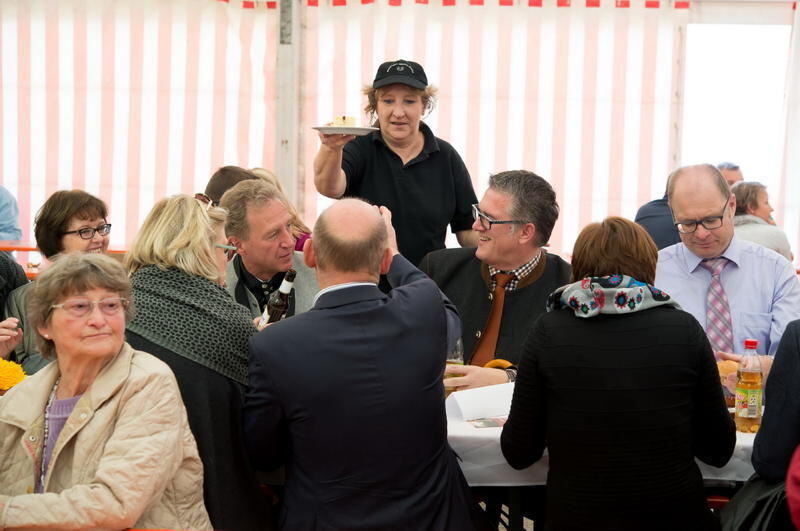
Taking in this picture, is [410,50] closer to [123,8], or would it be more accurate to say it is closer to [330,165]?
[123,8]

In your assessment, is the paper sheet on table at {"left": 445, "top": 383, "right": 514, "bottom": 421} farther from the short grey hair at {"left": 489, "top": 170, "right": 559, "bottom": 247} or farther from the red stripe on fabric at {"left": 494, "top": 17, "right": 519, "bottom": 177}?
the red stripe on fabric at {"left": 494, "top": 17, "right": 519, "bottom": 177}

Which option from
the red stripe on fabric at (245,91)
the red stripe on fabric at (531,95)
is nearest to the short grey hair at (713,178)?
the red stripe on fabric at (531,95)

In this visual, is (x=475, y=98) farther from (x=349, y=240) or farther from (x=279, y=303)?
(x=349, y=240)

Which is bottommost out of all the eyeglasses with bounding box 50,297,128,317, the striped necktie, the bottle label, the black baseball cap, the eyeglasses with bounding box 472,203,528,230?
the bottle label

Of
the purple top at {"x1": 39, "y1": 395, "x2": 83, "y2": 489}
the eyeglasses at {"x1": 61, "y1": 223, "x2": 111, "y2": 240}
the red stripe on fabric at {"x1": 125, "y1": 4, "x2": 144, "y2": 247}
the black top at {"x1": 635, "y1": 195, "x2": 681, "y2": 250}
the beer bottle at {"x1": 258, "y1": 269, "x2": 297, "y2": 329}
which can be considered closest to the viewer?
the purple top at {"x1": 39, "y1": 395, "x2": 83, "y2": 489}

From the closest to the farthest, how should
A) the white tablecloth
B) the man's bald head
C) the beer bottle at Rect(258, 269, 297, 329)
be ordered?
the man's bald head → the white tablecloth → the beer bottle at Rect(258, 269, 297, 329)

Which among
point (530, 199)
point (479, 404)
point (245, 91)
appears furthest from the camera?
point (245, 91)

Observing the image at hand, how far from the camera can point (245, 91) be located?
22.7 ft

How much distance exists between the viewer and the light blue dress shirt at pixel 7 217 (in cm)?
623

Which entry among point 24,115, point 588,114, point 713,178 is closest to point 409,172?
point 713,178

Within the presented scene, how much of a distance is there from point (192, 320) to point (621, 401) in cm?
112

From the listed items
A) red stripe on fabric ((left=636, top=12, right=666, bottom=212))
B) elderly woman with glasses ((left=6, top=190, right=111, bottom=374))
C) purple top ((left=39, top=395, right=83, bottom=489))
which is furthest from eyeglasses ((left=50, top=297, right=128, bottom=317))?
red stripe on fabric ((left=636, top=12, right=666, bottom=212))

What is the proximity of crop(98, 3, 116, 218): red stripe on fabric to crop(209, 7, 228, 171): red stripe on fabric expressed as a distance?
0.77 metres

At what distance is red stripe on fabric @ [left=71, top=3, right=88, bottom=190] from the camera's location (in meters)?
6.89
